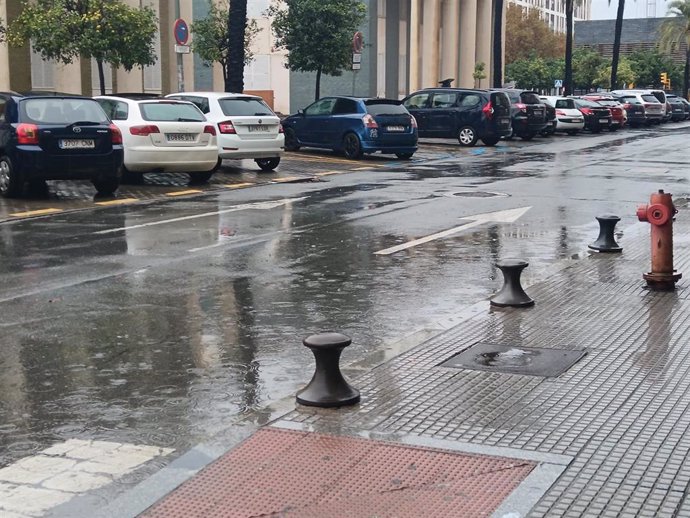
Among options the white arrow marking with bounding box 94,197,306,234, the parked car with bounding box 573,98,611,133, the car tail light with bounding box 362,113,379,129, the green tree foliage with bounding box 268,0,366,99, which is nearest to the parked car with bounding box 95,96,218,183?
the white arrow marking with bounding box 94,197,306,234

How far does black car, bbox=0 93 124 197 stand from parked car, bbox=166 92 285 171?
15.0 feet

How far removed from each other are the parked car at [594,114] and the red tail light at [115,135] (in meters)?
29.9

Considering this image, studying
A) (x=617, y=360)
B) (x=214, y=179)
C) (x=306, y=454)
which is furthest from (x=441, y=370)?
(x=214, y=179)

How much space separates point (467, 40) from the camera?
67.7m

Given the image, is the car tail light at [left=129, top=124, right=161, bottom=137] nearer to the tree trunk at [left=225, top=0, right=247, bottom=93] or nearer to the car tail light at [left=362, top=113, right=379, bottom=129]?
the tree trunk at [left=225, top=0, right=247, bottom=93]

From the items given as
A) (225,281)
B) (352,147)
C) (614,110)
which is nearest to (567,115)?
(614,110)

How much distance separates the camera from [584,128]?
45000 mm

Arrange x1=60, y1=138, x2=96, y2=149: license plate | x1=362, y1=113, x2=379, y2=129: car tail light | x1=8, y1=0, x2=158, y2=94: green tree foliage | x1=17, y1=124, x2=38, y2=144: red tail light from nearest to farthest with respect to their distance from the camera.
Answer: x1=17, y1=124, x2=38, y2=144: red tail light
x1=60, y1=138, x2=96, y2=149: license plate
x1=8, y1=0, x2=158, y2=94: green tree foliage
x1=362, y1=113, x2=379, y2=129: car tail light

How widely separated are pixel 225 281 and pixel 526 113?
2851cm

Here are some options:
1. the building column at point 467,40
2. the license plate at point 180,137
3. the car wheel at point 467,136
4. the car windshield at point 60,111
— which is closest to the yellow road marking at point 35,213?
the car windshield at point 60,111

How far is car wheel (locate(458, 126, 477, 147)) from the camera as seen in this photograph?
33.7m

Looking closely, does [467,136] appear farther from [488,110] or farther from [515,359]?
[515,359]

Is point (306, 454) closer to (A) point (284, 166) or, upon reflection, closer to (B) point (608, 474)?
(B) point (608, 474)

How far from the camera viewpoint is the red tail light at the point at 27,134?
54.7ft
